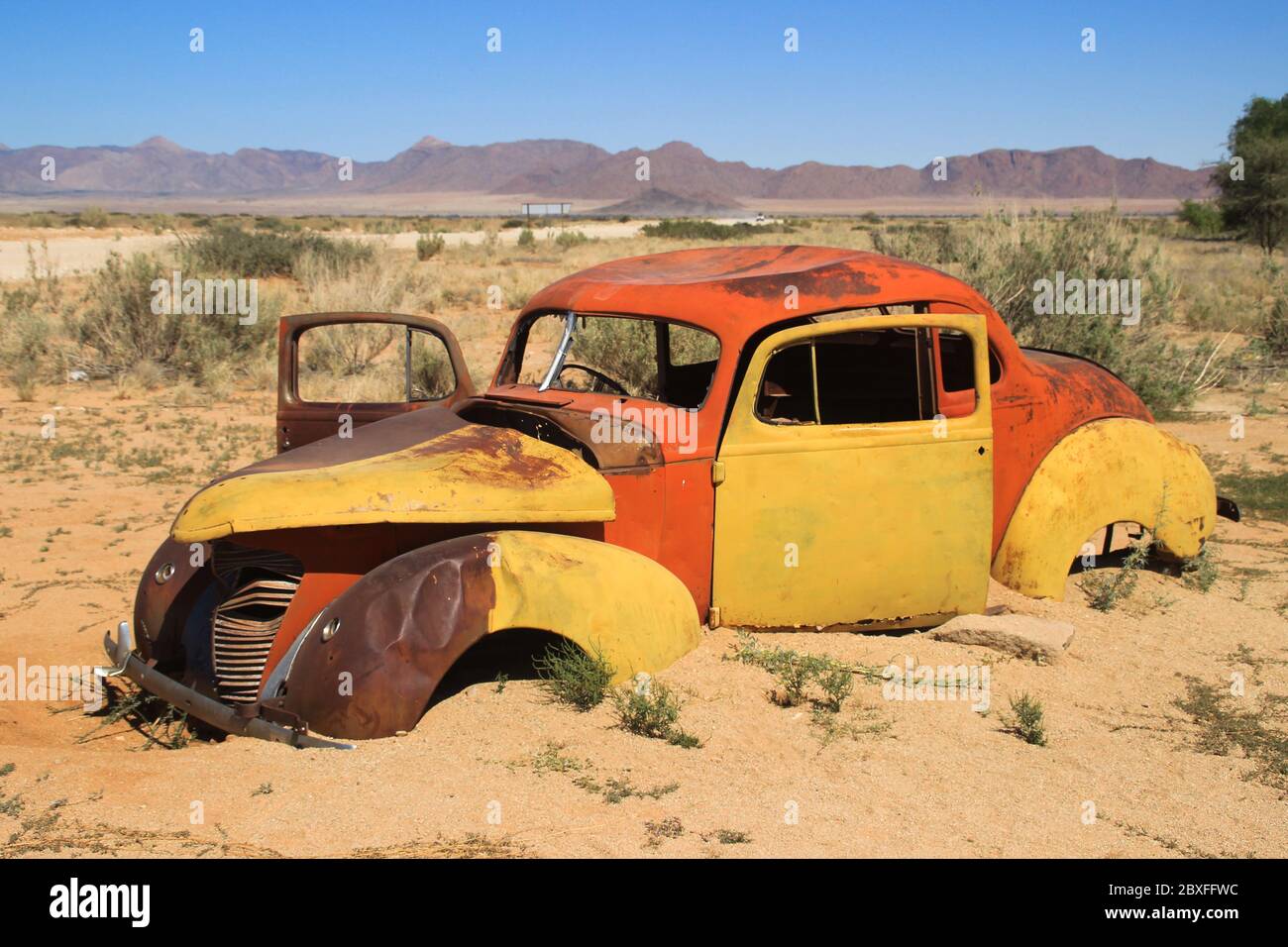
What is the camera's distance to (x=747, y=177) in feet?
494

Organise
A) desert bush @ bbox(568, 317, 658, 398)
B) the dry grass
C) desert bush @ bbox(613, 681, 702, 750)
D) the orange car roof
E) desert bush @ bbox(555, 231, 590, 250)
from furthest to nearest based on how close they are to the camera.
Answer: desert bush @ bbox(555, 231, 590, 250)
the dry grass
desert bush @ bbox(568, 317, 658, 398)
the orange car roof
desert bush @ bbox(613, 681, 702, 750)

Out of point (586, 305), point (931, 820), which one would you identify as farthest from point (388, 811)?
point (586, 305)

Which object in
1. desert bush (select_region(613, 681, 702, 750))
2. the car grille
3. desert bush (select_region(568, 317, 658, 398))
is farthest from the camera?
desert bush (select_region(568, 317, 658, 398))

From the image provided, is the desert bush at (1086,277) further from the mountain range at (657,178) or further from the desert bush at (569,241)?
the mountain range at (657,178)

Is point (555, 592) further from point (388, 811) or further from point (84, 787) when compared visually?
point (84, 787)

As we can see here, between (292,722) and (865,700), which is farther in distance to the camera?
(865,700)

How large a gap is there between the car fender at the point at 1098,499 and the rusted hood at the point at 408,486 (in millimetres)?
2299

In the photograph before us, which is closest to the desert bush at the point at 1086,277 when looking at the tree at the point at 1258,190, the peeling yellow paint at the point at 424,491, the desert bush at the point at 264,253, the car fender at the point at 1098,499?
the car fender at the point at 1098,499

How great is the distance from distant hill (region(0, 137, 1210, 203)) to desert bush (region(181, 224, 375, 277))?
83.2m

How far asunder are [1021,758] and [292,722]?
256cm

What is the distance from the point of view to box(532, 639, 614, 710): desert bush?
413 centimetres

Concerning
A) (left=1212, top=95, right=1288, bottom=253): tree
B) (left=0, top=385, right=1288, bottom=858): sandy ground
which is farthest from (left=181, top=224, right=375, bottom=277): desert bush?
(left=1212, top=95, right=1288, bottom=253): tree

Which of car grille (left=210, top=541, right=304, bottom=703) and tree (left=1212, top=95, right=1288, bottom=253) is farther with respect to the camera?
tree (left=1212, top=95, right=1288, bottom=253)

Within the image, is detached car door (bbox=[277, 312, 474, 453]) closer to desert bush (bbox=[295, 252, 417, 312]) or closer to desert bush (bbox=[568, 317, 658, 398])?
desert bush (bbox=[295, 252, 417, 312])
